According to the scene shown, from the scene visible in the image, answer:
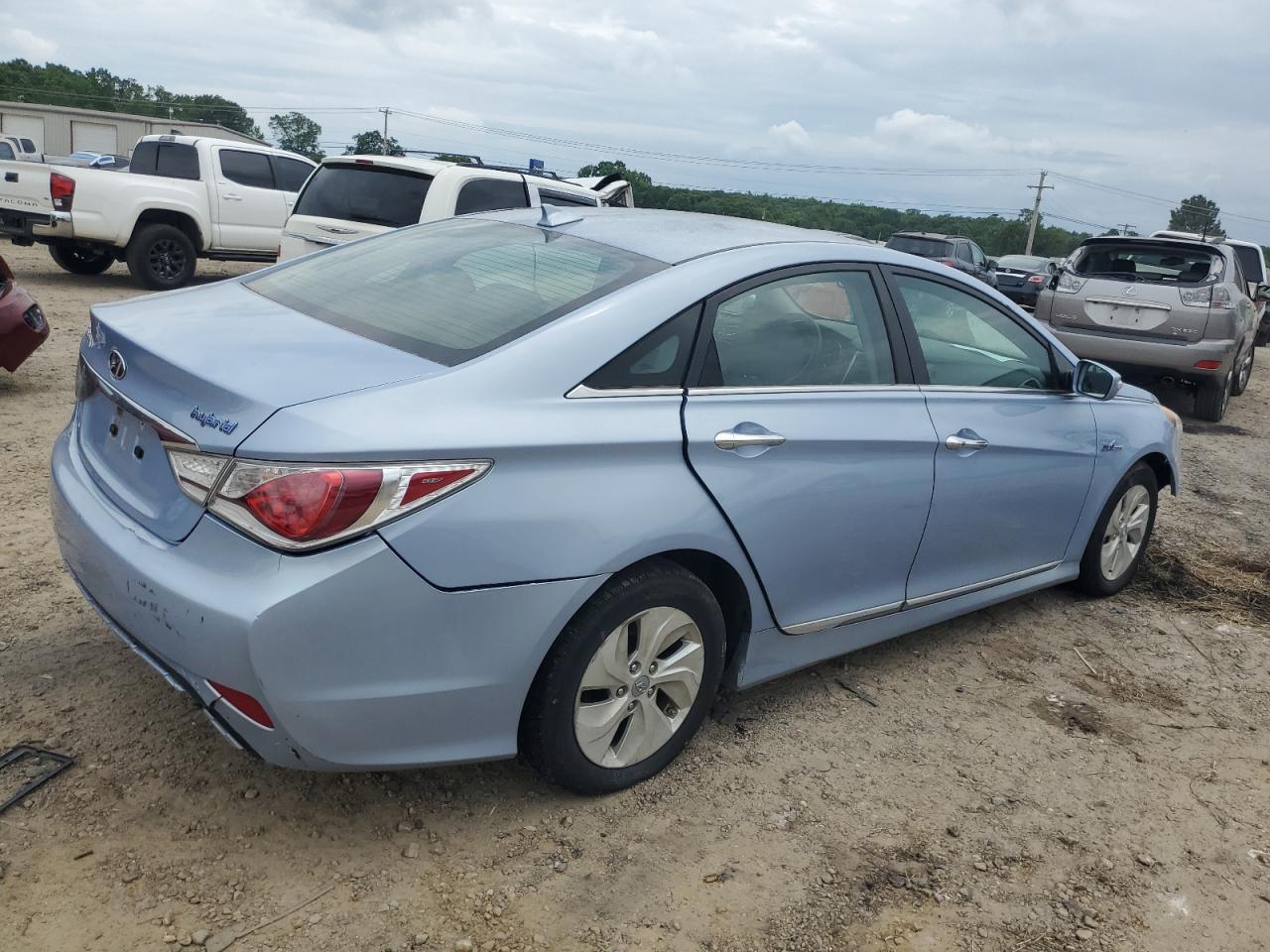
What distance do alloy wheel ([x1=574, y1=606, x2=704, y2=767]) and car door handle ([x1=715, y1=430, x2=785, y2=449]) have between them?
0.47m

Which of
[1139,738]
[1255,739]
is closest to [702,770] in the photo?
[1139,738]

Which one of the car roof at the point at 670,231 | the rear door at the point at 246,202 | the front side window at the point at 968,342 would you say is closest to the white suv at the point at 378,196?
the rear door at the point at 246,202

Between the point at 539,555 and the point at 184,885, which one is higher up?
the point at 539,555

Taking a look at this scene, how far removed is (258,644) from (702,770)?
1469mm

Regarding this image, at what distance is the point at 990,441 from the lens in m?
3.84

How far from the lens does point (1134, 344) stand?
9.98m

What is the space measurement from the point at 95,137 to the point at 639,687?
2378 inches

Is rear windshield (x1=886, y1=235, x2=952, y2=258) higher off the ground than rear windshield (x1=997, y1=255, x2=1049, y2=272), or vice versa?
rear windshield (x1=886, y1=235, x2=952, y2=258)

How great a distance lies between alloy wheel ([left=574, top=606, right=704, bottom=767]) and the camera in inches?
111

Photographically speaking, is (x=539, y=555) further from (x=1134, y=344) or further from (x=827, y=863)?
(x=1134, y=344)

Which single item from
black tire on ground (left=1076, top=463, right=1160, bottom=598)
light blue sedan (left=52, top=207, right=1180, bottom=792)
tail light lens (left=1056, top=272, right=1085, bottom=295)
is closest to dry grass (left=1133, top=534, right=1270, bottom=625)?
black tire on ground (left=1076, top=463, right=1160, bottom=598)

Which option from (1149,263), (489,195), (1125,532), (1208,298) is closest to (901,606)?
(1125,532)

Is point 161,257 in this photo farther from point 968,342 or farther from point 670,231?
point 968,342

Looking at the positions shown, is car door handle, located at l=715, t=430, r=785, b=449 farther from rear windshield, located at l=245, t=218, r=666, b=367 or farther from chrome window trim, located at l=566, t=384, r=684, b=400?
rear windshield, located at l=245, t=218, r=666, b=367
